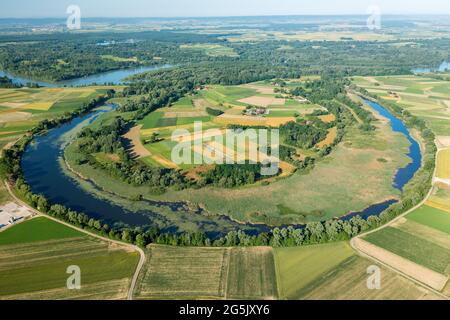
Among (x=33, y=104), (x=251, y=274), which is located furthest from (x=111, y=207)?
(x=33, y=104)

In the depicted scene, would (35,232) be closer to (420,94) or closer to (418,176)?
(418,176)

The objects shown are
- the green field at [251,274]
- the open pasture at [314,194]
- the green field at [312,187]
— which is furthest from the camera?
the green field at [312,187]

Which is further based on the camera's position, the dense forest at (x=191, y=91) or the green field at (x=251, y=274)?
the dense forest at (x=191, y=91)

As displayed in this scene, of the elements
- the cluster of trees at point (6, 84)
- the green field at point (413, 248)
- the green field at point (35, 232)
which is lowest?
the green field at point (413, 248)

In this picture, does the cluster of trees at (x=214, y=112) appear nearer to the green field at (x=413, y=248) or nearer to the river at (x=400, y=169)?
the river at (x=400, y=169)

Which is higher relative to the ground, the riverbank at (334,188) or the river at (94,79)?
the river at (94,79)

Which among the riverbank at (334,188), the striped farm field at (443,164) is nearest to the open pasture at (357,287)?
the riverbank at (334,188)

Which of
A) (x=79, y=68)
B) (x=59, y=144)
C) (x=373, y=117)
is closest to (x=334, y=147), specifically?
(x=373, y=117)

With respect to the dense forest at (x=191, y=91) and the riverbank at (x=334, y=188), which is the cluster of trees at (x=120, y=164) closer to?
the dense forest at (x=191, y=91)

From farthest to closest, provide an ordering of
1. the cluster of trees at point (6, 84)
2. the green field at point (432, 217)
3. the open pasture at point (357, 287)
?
the cluster of trees at point (6, 84) < the green field at point (432, 217) < the open pasture at point (357, 287)
